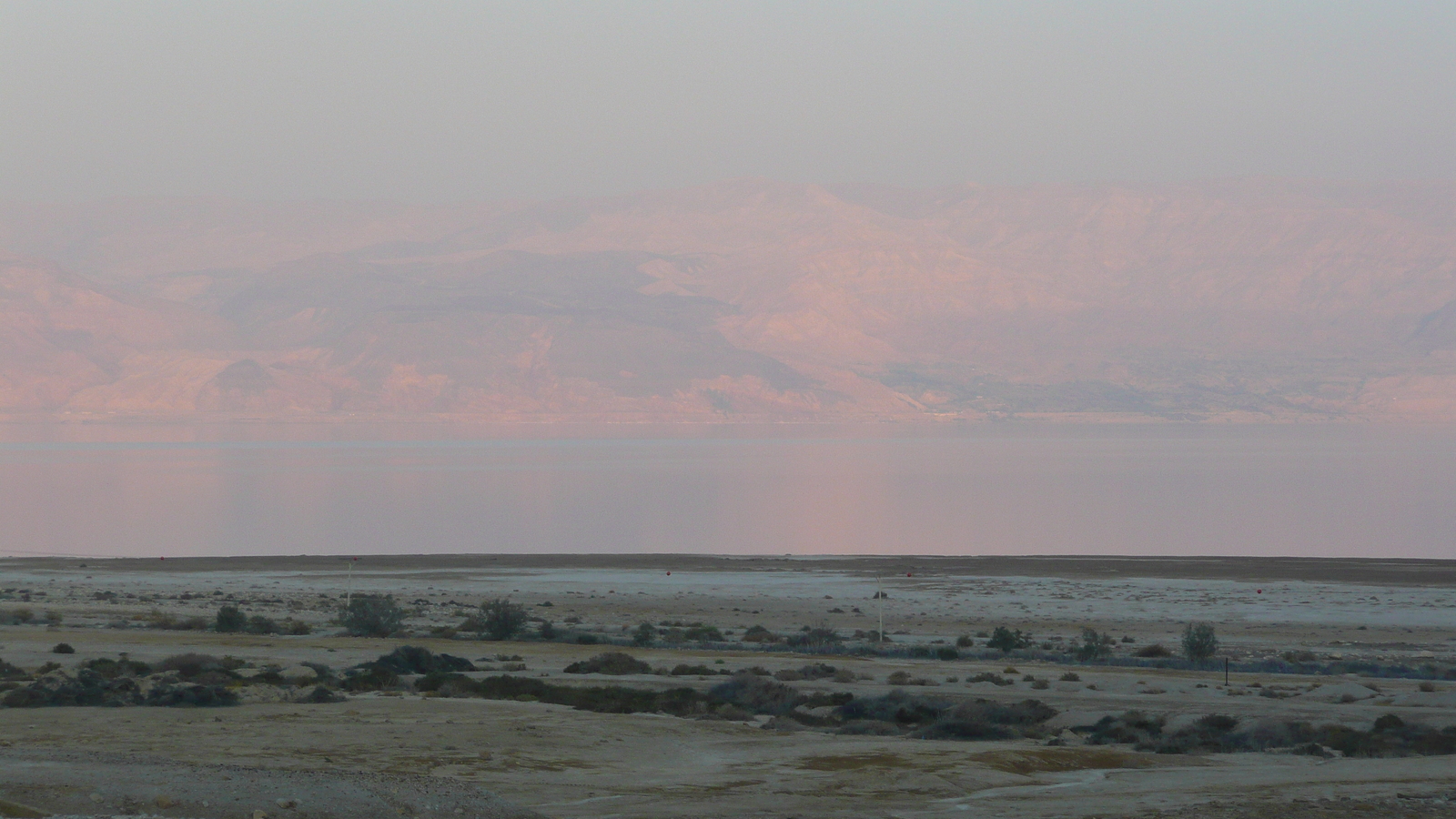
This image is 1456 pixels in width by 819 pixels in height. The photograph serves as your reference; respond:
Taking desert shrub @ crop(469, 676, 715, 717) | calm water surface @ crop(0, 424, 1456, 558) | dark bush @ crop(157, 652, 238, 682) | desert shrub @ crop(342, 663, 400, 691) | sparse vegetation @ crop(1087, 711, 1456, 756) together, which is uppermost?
calm water surface @ crop(0, 424, 1456, 558)

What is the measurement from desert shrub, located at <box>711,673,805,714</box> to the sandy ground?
114cm

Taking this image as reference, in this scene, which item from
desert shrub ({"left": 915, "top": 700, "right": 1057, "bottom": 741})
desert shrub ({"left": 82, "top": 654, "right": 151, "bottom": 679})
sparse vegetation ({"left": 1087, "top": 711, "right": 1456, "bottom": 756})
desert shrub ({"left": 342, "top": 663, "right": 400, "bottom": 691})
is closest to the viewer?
sparse vegetation ({"left": 1087, "top": 711, "right": 1456, "bottom": 756})

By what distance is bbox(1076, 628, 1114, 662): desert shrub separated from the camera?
2355 centimetres

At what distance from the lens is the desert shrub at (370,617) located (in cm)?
2547

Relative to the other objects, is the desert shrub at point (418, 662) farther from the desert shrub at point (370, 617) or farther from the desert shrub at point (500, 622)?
the desert shrub at point (370, 617)

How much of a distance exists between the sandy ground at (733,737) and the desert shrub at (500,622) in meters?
0.84

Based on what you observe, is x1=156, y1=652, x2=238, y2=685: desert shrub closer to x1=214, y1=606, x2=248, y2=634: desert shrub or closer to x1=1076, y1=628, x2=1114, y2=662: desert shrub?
x1=214, y1=606, x2=248, y2=634: desert shrub

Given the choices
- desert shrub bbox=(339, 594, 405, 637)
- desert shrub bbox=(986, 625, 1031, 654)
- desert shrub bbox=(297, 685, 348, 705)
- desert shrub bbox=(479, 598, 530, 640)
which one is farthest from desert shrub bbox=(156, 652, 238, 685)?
desert shrub bbox=(986, 625, 1031, 654)

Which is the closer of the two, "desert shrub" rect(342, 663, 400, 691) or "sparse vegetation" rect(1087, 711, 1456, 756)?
"sparse vegetation" rect(1087, 711, 1456, 756)

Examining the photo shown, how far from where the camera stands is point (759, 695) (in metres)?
17.3

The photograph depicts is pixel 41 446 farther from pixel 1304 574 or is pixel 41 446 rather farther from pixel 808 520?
pixel 1304 574

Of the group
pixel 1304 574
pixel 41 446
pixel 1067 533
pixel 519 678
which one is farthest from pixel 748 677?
pixel 41 446

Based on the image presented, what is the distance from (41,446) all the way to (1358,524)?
14285 centimetres

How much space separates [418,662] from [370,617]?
6700mm
